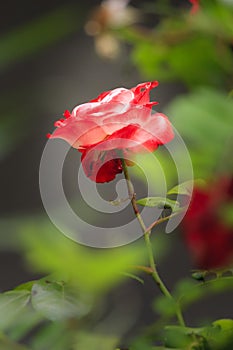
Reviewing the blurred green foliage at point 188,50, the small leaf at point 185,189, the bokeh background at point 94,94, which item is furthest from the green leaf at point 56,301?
the blurred green foliage at point 188,50

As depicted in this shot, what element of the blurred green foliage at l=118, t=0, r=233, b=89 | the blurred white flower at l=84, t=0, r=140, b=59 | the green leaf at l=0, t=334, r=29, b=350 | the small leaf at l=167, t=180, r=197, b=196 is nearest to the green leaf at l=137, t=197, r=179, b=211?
the small leaf at l=167, t=180, r=197, b=196

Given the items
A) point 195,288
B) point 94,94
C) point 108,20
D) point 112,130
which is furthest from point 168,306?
point 94,94

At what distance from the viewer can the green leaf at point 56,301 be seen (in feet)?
1.67

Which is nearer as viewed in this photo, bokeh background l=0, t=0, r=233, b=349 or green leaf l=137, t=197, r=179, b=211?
bokeh background l=0, t=0, r=233, b=349

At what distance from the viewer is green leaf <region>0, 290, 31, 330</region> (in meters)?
0.54

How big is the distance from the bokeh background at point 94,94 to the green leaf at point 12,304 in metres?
0.02

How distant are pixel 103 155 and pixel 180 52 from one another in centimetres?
58

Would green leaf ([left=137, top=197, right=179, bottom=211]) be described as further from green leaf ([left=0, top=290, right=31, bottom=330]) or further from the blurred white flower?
the blurred white flower

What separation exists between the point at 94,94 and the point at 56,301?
214 centimetres

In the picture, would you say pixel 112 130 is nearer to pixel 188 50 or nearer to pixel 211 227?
pixel 211 227

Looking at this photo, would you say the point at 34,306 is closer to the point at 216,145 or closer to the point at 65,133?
the point at 65,133

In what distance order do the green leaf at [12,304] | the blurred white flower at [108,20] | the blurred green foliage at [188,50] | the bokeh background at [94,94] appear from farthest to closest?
the blurred white flower at [108,20] → the blurred green foliage at [188,50] → the green leaf at [12,304] → the bokeh background at [94,94]

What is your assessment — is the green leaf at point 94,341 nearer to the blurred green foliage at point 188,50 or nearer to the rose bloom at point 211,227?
the rose bloom at point 211,227

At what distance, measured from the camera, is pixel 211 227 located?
22.4 inches
